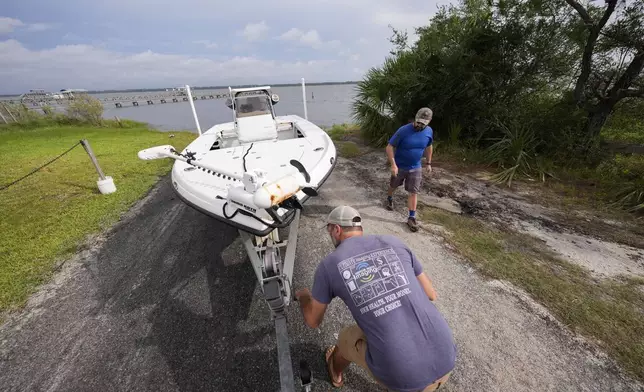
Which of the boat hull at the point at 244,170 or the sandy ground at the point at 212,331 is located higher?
the boat hull at the point at 244,170

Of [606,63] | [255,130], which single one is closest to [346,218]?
[255,130]

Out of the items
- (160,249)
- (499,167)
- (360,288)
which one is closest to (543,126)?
(499,167)

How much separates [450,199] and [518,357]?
3.16m

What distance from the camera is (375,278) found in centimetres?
141

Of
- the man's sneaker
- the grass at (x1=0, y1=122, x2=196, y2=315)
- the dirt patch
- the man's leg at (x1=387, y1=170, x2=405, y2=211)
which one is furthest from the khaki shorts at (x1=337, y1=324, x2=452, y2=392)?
the grass at (x1=0, y1=122, x2=196, y2=315)

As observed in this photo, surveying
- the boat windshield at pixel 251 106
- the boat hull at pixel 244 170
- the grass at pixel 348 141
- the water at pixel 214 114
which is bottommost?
the water at pixel 214 114

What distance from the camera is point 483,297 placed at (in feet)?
8.58

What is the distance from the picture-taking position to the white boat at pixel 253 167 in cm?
210

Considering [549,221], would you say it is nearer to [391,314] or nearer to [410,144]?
[410,144]

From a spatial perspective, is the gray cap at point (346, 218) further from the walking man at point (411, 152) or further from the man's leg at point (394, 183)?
the man's leg at point (394, 183)

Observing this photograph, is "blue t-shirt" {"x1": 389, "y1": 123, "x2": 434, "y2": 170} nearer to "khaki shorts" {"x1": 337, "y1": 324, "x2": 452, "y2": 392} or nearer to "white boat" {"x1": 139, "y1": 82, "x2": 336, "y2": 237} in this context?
"white boat" {"x1": 139, "y1": 82, "x2": 336, "y2": 237}

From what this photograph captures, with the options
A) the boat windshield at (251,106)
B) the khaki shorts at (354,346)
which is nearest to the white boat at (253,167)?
the boat windshield at (251,106)

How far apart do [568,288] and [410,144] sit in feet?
7.87

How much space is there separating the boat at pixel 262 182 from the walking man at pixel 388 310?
437 mm
